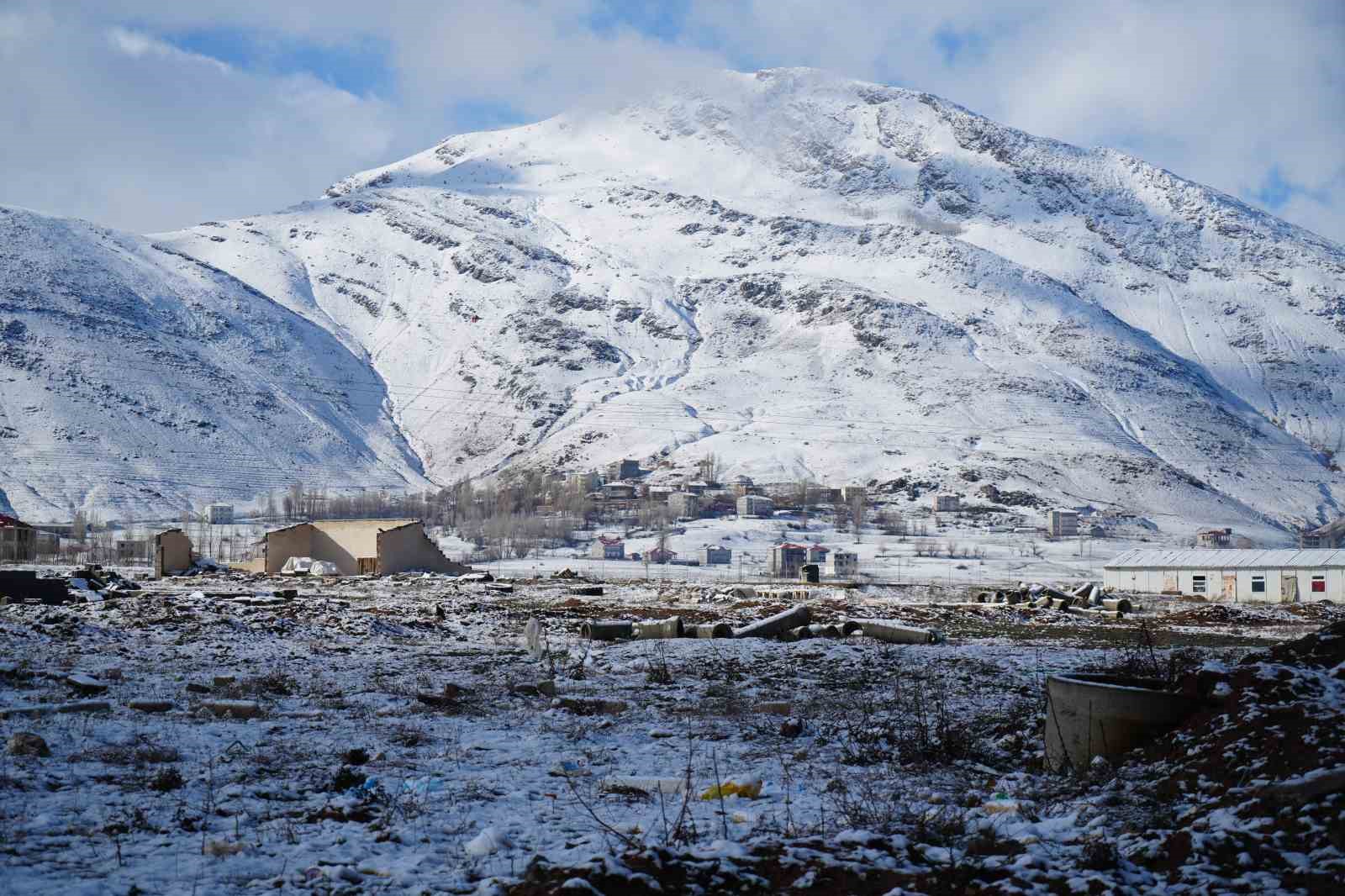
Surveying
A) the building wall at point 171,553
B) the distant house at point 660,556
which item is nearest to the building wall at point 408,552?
the building wall at point 171,553

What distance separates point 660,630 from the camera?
2277cm

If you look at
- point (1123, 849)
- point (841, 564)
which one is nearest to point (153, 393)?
point (841, 564)

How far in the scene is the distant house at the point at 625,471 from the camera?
148m

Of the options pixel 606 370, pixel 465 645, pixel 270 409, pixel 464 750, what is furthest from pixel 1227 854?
pixel 606 370

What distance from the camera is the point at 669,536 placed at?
364 feet

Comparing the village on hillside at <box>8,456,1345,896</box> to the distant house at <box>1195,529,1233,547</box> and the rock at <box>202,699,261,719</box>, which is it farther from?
the distant house at <box>1195,529,1233,547</box>

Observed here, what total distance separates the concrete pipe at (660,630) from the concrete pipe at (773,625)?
43.3 inches

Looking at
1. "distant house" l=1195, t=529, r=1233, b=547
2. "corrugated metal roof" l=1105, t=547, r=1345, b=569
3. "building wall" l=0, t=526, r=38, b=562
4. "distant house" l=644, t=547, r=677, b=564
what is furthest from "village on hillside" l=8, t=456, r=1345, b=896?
"distant house" l=1195, t=529, r=1233, b=547

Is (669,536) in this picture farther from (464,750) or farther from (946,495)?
(464,750)

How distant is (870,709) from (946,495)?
126396 mm

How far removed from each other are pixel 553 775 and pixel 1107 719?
451cm

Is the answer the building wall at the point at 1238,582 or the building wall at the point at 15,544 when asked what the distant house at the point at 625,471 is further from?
the building wall at the point at 1238,582

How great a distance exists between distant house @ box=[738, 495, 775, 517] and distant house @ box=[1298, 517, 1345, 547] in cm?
5303

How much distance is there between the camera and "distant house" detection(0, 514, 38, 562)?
63688 millimetres
